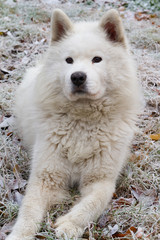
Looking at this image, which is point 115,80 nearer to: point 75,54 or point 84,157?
point 75,54

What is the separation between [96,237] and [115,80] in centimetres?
150

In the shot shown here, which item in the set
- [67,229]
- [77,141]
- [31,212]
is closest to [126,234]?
[67,229]

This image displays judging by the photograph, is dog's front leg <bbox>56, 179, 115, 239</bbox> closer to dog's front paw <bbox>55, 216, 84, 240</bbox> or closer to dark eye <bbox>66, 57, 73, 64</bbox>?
dog's front paw <bbox>55, 216, 84, 240</bbox>

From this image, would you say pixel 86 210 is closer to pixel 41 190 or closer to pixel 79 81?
pixel 41 190

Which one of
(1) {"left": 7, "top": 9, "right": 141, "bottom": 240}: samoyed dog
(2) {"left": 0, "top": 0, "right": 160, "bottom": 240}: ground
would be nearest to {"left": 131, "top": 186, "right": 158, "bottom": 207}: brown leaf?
(2) {"left": 0, "top": 0, "right": 160, "bottom": 240}: ground

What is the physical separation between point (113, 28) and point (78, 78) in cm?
85

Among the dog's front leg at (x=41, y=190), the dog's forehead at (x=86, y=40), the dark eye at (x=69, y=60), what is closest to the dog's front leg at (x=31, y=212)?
the dog's front leg at (x=41, y=190)

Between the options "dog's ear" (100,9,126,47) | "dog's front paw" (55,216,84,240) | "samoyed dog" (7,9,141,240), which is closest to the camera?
"dog's front paw" (55,216,84,240)

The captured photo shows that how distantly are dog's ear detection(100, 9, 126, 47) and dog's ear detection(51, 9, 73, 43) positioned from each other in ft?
1.22

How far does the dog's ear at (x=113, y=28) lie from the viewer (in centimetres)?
300

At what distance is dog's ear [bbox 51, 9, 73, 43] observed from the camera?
3064 mm

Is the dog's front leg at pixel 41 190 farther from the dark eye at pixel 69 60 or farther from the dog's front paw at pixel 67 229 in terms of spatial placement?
the dark eye at pixel 69 60

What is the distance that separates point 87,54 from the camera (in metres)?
2.82

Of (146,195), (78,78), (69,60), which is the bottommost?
(146,195)
